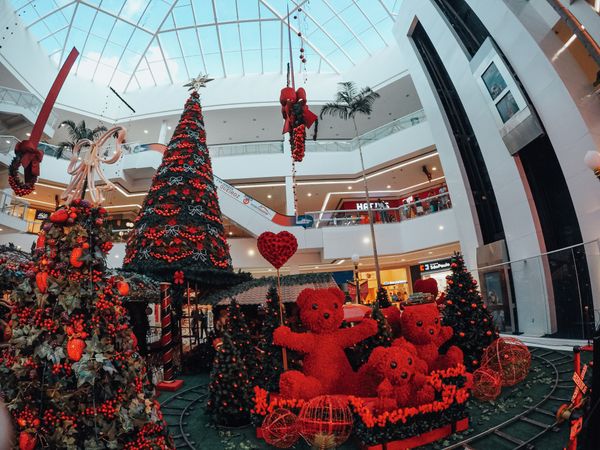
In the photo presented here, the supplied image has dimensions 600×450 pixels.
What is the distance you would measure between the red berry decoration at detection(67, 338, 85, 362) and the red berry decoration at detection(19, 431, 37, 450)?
18.7 inches

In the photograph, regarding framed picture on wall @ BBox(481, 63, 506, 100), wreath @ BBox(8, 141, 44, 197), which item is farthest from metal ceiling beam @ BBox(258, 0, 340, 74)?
wreath @ BBox(8, 141, 44, 197)

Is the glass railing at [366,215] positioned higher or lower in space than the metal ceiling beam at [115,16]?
lower

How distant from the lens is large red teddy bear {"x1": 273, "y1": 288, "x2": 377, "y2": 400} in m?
3.66

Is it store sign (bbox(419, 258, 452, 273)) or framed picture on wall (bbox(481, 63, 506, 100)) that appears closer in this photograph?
framed picture on wall (bbox(481, 63, 506, 100))

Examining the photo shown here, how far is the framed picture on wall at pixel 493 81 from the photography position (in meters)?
8.38

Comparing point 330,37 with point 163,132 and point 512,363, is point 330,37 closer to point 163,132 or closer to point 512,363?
point 163,132

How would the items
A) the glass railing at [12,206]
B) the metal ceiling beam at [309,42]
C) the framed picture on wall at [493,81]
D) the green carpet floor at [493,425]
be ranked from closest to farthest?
the green carpet floor at [493,425] → the framed picture on wall at [493,81] → the glass railing at [12,206] → the metal ceiling beam at [309,42]

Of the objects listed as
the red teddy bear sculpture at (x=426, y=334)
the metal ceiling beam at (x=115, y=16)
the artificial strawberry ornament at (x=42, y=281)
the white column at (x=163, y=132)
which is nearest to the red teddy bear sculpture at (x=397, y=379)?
the red teddy bear sculpture at (x=426, y=334)

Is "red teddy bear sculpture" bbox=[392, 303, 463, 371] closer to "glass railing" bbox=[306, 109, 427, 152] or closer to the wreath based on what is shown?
the wreath

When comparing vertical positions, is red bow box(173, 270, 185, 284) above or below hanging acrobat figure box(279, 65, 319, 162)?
below

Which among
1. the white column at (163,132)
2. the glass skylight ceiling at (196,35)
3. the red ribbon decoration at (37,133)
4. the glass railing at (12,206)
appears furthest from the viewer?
the white column at (163,132)

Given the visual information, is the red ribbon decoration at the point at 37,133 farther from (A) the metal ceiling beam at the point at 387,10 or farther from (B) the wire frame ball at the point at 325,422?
(A) the metal ceiling beam at the point at 387,10

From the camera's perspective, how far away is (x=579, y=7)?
611 centimetres

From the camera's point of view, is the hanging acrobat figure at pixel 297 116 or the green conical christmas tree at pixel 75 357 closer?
the green conical christmas tree at pixel 75 357
